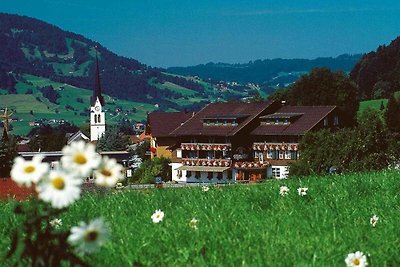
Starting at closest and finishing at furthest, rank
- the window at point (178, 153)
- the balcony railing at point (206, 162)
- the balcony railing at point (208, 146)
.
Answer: the balcony railing at point (208, 146), the balcony railing at point (206, 162), the window at point (178, 153)

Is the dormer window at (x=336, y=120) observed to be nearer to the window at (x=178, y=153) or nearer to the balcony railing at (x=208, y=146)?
the balcony railing at (x=208, y=146)

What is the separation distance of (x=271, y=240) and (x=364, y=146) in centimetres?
3345

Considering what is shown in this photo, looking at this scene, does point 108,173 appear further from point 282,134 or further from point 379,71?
point 379,71

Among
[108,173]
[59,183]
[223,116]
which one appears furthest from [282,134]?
[59,183]

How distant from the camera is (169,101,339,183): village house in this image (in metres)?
88.1

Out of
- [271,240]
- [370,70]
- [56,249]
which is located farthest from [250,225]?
[370,70]

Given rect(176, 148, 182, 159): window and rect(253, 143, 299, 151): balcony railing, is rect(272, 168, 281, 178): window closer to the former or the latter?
rect(253, 143, 299, 151): balcony railing

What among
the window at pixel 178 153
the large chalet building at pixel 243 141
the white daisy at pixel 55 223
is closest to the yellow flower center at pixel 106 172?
the white daisy at pixel 55 223

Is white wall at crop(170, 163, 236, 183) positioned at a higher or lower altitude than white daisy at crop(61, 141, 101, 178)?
lower

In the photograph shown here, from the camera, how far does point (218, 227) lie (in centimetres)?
629

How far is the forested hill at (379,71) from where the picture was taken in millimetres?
146625

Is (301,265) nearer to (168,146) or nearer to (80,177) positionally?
(80,177)

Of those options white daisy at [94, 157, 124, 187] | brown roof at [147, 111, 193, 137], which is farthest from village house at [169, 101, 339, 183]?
white daisy at [94, 157, 124, 187]

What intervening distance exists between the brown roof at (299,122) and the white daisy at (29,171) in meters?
81.7
